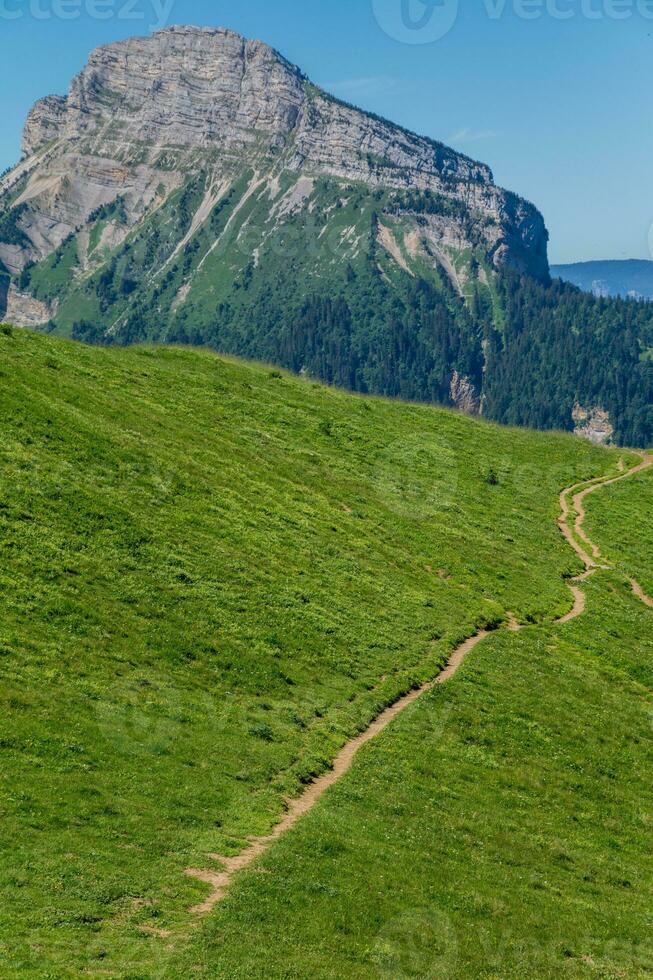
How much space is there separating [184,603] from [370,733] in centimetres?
944

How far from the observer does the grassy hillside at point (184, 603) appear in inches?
1030

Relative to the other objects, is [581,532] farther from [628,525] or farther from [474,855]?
[474,855]

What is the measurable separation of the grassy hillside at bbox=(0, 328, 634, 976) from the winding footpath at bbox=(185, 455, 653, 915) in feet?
1.53

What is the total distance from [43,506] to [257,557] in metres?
11.0

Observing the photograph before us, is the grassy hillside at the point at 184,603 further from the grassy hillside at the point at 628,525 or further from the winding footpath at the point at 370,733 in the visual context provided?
the grassy hillside at the point at 628,525

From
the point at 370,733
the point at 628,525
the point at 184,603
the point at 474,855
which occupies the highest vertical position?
the point at 628,525

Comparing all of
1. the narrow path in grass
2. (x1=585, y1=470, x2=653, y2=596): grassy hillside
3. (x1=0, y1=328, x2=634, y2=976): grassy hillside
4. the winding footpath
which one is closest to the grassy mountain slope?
the winding footpath

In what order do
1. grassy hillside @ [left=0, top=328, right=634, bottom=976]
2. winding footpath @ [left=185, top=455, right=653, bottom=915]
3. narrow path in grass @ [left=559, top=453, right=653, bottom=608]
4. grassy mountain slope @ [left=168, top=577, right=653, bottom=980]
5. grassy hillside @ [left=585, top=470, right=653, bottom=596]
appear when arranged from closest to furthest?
grassy mountain slope @ [left=168, top=577, right=653, bottom=980]
grassy hillside @ [left=0, top=328, right=634, bottom=976]
winding footpath @ [left=185, top=455, right=653, bottom=915]
narrow path in grass @ [left=559, top=453, right=653, bottom=608]
grassy hillside @ [left=585, top=470, right=653, bottom=596]

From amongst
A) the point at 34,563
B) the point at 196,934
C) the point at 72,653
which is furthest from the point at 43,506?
the point at 196,934

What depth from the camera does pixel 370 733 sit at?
38.8m

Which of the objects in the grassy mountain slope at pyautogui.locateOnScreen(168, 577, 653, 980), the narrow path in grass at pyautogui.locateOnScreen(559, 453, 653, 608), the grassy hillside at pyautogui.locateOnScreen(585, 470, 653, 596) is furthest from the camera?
the grassy hillside at pyautogui.locateOnScreen(585, 470, 653, 596)

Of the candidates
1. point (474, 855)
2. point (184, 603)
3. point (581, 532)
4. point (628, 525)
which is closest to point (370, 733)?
point (474, 855)

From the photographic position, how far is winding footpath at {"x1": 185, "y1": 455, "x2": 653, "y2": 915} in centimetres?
2655

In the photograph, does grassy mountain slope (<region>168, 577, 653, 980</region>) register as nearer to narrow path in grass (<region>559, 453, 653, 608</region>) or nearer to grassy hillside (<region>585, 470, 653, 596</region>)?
narrow path in grass (<region>559, 453, 653, 608</region>)
